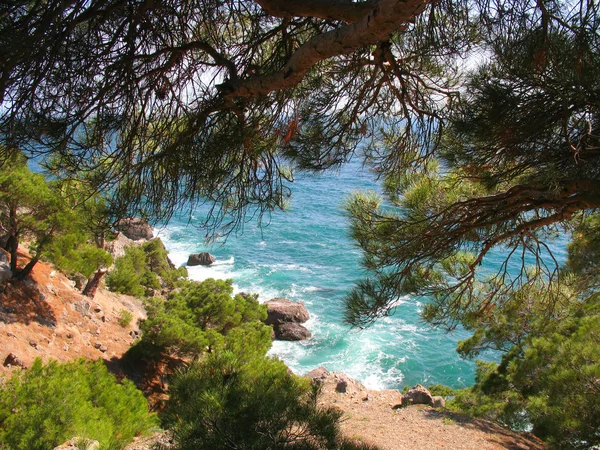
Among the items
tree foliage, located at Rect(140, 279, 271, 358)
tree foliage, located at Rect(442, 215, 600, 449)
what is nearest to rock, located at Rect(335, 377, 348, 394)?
tree foliage, located at Rect(140, 279, 271, 358)

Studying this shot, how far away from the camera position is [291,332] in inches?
563

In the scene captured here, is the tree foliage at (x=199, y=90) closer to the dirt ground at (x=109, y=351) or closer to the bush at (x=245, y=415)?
the bush at (x=245, y=415)

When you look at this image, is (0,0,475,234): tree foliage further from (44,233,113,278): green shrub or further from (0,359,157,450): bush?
(44,233,113,278): green shrub

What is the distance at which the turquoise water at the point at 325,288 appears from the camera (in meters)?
12.4

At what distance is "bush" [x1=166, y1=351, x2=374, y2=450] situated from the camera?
236cm

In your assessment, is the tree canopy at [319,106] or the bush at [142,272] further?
the bush at [142,272]

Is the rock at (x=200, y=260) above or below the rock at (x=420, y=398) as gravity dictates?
above

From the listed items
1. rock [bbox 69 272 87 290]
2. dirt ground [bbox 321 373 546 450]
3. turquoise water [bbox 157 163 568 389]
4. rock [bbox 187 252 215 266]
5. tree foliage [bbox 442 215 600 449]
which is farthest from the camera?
rock [bbox 187 252 215 266]

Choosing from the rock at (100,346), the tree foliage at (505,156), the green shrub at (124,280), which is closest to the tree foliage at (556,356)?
the tree foliage at (505,156)

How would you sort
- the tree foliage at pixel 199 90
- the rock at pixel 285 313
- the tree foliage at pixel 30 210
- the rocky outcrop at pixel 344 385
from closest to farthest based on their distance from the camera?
1. the tree foliage at pixel 199 90
2. the tree foliage at pixel 30 210
3. the rocky outcrop at pixel 344 385
4. the rock at pixel 285 313

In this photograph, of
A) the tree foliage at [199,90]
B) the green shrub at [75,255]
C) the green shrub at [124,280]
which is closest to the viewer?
the tree foliage at [199,90]

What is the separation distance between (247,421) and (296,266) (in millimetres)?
17149

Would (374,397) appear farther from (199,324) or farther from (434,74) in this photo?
(434,74)

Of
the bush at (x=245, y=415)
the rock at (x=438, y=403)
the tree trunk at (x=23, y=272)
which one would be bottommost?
the rock at (x=438, y=403)
